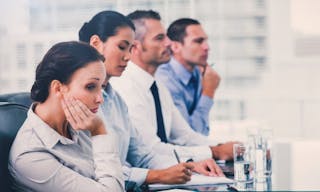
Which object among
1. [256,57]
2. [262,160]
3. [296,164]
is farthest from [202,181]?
[296,164]

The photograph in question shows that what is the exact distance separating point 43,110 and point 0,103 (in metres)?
0.12

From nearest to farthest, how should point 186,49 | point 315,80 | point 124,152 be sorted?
point 124,152
point 186,49
point 315,80

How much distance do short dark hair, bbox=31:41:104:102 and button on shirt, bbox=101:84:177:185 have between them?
0.95 ft


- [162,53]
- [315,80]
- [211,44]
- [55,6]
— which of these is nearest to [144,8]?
[162,53]

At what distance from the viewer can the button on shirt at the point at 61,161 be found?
140 centimetres

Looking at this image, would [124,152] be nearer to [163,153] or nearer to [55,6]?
[163,153]

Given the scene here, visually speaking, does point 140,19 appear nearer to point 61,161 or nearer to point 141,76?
point 141,76

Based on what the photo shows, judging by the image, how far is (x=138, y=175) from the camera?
1.87m

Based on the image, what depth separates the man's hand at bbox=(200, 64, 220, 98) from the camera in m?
2.58

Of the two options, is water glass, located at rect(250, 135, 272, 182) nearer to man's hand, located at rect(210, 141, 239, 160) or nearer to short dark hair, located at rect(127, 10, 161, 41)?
man's hand, located at rect(210, 141, 239, 160)

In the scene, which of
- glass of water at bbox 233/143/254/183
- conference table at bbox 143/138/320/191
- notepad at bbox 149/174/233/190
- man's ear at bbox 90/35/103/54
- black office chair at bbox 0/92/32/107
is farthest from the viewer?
conference table at bbox 143/138/320/191

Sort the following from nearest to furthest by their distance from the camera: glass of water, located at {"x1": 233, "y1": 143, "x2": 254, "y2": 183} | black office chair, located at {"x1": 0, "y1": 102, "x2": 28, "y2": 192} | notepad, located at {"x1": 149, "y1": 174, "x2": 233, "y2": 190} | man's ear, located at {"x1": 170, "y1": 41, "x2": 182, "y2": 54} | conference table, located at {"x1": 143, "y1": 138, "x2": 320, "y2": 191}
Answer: black office chair, located at {"x1": 0, "y1": 102, "x2": 28, "y2": 192} < notepad, located at {"x1": 149, "y1": 174, "x2": 233, "y2": 190} < glass of water, located at {"x1": 233, "y1": 143, "x2": 254, "y2": 183} < man's ear, located at {"x1": 170, "y1": 41, "x2": 182, "y2": 54} < conference table, located at {"x1": 143, "y1": 138, "x2": 320, "y2": 191}

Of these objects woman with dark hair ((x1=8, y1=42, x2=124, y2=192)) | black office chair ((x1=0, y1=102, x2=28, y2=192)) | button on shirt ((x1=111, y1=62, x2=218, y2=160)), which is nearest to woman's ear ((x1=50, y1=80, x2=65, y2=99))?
woman with dark hair ((x1=8, y1=42, x2=124, y2=192))

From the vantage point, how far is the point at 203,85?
259cm
